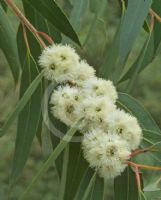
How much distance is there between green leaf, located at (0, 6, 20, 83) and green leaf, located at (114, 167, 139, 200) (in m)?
0.33

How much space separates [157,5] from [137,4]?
22cm

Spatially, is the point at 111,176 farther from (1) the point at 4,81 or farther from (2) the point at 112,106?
(1) the point at 4,81

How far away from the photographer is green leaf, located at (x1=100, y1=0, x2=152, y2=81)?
942 mm

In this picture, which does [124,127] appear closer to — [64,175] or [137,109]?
[64,175]

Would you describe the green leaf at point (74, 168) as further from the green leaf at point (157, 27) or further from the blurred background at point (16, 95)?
the blurred background at point (16, 95)

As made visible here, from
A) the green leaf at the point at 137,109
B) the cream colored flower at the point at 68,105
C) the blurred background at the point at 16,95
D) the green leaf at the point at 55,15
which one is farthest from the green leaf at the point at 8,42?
the blurred background at the point at 16,95

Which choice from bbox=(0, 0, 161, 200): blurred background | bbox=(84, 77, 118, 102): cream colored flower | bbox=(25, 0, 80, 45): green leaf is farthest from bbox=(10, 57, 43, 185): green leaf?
bbox=(0, 0, 161, 200): blurred background

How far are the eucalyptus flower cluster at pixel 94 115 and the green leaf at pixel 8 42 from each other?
0.97 ft

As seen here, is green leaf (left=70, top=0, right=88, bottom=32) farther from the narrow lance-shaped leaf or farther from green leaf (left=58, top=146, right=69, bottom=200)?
green leaf (left=58, top=146, right=69, bottom=200)

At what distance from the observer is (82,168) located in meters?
0.95

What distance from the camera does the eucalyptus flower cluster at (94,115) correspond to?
2.64 ft

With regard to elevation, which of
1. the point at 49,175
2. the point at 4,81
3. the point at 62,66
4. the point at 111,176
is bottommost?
the point at 111,176

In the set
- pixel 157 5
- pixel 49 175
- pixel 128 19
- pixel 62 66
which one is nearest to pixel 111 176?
pixel 62 66

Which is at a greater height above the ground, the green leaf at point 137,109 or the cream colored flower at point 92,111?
the green leaf at point 137,109
